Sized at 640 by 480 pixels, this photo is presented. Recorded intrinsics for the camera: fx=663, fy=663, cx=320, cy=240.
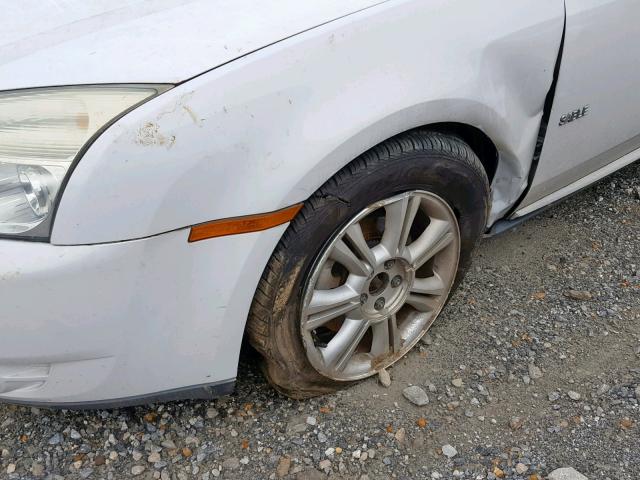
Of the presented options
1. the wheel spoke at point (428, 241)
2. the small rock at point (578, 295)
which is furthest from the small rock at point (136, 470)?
the small rock at point (578, 295)

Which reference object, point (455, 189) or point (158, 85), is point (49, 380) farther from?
point (455, 189)

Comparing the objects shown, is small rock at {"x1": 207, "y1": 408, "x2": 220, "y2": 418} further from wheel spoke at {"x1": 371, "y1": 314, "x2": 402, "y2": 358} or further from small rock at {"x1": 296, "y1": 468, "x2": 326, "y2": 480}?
wheel spoke at {"x1": 371, "y1": 314, "x2": 402, "y2": 358}

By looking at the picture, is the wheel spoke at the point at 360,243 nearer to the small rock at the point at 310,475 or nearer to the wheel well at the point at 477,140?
the wheel well at the point at 477,140

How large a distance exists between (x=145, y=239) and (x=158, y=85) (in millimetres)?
325

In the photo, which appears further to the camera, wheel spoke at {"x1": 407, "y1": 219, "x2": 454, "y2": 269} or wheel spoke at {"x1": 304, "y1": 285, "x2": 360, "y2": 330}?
wheel spoke at {"x1": 407, "y1": 219, "x2": 454, "y2": 269}

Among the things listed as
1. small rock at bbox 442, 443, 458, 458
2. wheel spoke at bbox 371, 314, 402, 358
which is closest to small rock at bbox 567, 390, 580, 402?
small rock at bbox 442, 443, 458, 458

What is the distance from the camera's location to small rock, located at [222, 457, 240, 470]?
73.9 inches

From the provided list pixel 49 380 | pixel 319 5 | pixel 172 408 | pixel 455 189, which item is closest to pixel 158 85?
pixel 319 5

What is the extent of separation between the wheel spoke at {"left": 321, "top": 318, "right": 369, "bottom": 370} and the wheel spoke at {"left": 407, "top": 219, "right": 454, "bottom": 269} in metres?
0.24

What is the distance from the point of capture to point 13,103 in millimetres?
1442

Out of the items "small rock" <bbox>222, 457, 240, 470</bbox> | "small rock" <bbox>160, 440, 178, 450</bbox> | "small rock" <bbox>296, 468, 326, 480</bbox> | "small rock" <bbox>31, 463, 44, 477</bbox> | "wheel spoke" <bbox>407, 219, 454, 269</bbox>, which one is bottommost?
"small rock" <bbox>296, 468, 326, 480</bbox>

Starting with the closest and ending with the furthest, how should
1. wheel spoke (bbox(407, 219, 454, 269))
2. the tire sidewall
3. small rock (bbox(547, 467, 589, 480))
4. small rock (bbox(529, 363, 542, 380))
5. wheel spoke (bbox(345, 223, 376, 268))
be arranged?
the tire sidewall < wheel spoke (bbox(345, 223, 376, 268)) < small rock (bbox(547, 467, 589, 480)) < wheel spoke (bbox(407, 219, 454, 269)) < small rock (bbox(529, 363, 542, 380))

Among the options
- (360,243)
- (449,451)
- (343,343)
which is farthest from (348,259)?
(449,451)

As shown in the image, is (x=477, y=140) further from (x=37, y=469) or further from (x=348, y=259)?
(x=37, y=469)
